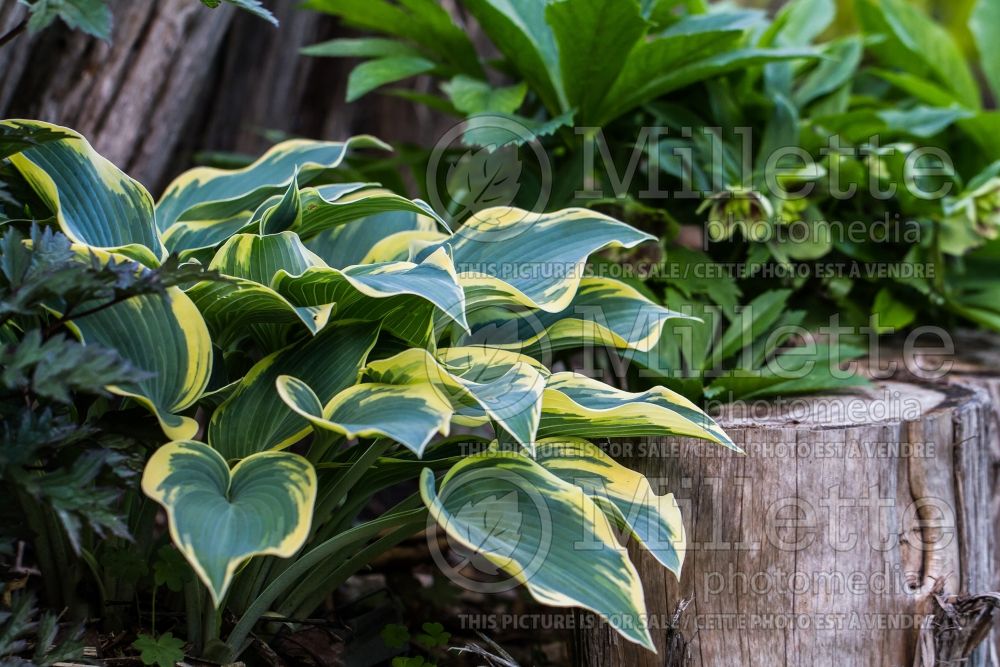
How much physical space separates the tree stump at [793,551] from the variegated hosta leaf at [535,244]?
10.9 inches

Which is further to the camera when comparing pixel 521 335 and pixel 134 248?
pixel 521 335

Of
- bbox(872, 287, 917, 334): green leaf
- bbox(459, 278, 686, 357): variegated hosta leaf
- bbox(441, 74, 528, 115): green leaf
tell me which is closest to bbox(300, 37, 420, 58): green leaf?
bbox(441, 74, 528, 115): green leaf

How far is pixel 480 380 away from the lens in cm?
101

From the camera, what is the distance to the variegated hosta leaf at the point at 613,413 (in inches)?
37.2

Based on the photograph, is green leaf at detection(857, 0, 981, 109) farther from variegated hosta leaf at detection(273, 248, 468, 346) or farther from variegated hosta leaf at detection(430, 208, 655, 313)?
variegated hosta leaf at detection(273, 248, 468, 346)

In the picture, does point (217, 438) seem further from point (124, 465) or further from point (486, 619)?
point (486, 619)

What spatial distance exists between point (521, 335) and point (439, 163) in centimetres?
71

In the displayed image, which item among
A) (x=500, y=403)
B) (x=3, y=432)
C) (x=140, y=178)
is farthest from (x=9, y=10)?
(x=500, y=403)

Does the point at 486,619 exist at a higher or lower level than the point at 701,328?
lower

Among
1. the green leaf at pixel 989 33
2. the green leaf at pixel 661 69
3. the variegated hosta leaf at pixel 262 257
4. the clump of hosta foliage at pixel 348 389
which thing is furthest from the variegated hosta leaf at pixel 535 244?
the green leaf at pixel 989 33

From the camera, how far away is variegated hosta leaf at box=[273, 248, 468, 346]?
86 centimetres

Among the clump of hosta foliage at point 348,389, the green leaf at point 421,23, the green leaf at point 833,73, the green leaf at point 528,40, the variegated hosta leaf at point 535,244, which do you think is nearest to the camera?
the clump of hosta foliage at point 348,389

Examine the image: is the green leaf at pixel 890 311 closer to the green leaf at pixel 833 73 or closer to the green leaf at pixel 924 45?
the green leaf at pixel 833 73

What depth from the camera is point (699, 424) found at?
993mm
